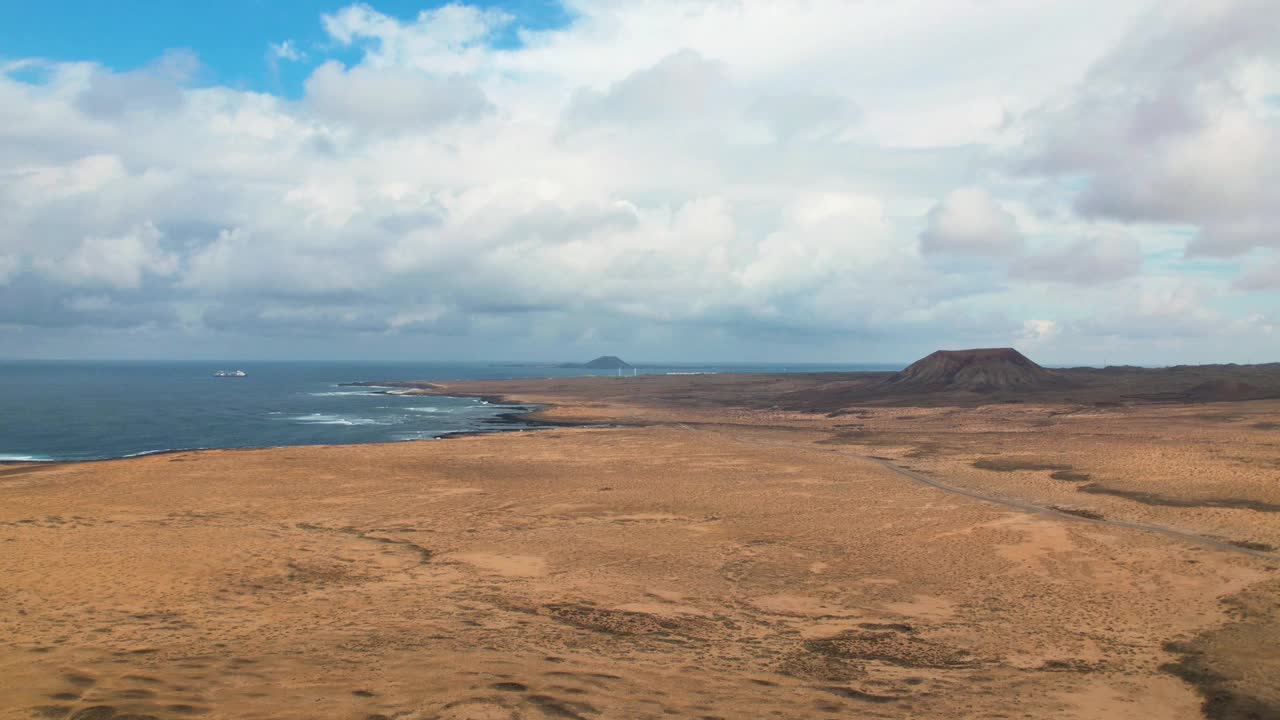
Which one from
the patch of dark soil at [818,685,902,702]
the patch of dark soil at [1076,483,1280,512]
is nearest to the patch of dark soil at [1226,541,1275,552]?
the patch of dark soil at [1076,483,1280,512]

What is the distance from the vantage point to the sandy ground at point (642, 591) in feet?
31.8

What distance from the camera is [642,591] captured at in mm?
15422

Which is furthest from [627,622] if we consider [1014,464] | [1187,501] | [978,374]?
[978,374]

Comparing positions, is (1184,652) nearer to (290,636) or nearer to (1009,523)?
(1009,523)

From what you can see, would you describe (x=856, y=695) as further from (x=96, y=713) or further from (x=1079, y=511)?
(x=1079, y=511)

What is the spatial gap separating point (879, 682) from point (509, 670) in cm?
520

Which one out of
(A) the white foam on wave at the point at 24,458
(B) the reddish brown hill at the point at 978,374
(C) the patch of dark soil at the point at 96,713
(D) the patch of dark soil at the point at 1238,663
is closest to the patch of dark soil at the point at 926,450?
(D) the patch of dark soil at the point at 1238,663

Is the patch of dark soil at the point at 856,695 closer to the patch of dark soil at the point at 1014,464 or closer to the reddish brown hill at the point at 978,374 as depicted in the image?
the patch of dark soil at the point at 1014,464

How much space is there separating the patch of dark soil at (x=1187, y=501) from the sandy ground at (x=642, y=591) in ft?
0.58

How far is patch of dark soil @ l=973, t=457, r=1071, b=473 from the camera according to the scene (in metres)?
32.3

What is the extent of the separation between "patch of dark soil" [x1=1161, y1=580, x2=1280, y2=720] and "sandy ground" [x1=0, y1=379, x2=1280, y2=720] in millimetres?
63

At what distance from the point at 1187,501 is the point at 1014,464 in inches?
358

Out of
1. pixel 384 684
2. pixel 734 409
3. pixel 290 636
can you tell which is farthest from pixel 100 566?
pixel 734 409

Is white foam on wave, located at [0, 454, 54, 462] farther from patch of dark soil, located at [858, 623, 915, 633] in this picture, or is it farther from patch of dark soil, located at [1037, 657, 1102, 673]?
patch of dark soil, located at [1037, 657, 1102, 673]
